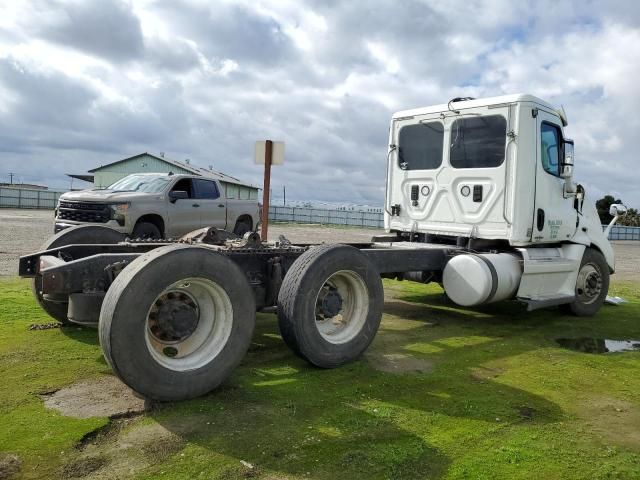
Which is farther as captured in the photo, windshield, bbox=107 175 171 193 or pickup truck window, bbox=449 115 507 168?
windshield, bbox=107 175 171 193

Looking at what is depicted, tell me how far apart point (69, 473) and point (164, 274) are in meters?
1.35

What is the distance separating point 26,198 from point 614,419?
45.8 meters

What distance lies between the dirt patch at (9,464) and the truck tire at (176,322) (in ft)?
2.42

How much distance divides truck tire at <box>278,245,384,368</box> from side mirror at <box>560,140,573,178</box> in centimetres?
371

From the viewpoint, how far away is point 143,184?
11695mm

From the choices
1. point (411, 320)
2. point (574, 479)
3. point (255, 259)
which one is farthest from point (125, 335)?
point (411, 320)

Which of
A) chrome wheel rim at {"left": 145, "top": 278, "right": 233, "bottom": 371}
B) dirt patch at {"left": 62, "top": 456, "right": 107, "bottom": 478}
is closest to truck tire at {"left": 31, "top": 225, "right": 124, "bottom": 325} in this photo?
chrome wheel rim at {"left": 145, "top": 278, "right": 233, "bottom": 371}

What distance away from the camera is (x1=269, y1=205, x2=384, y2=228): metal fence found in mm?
45000

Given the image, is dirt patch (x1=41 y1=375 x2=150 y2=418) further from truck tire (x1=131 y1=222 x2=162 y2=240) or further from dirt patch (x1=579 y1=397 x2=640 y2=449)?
truck tire (x1=131 y1=222 x2=162 y2=240)

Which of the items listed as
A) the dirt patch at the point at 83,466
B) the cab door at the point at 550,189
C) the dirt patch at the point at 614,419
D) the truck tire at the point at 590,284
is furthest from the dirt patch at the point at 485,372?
the truck tire at the point at 590,284

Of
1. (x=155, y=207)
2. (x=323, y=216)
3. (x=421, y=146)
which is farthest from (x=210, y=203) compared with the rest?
(x=323, y=216)

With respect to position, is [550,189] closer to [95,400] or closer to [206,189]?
[95,400]

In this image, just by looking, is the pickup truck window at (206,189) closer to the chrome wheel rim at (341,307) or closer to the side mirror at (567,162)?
the side mirror at (567,162)

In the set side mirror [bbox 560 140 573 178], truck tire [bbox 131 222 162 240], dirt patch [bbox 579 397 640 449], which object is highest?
side mirror [bbox 560 140 573 178]
